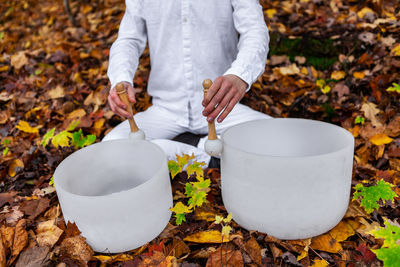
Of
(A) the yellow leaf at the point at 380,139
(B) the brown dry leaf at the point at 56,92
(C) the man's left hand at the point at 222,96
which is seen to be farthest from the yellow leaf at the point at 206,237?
(B) the brown dry leaf at the point at 56,92

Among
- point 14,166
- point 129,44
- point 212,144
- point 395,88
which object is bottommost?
point 14,166

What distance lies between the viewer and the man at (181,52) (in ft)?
4.58

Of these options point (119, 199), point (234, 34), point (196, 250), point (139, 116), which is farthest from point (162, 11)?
point (196, 250)

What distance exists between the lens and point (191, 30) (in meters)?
1.46

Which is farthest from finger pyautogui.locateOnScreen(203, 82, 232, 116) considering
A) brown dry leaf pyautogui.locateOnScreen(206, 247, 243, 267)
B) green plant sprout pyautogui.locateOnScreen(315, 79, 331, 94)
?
green plant sprout pyautogui.locateOnScreen(315, 79, 331, 94)

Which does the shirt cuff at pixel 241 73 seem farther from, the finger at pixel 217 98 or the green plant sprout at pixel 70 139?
the green plant sprout at pixel 70 139

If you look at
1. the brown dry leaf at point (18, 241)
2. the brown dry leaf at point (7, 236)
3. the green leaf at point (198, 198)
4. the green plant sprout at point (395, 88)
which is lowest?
the brown dry leaf at point (18, 241)

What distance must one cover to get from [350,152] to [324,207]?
6.8 inches

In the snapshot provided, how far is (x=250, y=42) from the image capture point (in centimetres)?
127

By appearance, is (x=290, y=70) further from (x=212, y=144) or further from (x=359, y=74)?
(x=212, y=144)

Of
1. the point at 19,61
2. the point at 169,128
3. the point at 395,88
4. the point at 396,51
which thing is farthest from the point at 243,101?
the point at 19,61

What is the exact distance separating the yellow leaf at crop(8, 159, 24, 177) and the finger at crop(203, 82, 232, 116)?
1.08 metres

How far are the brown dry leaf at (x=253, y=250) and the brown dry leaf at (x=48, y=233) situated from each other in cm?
58

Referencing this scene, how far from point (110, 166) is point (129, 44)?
660mm
